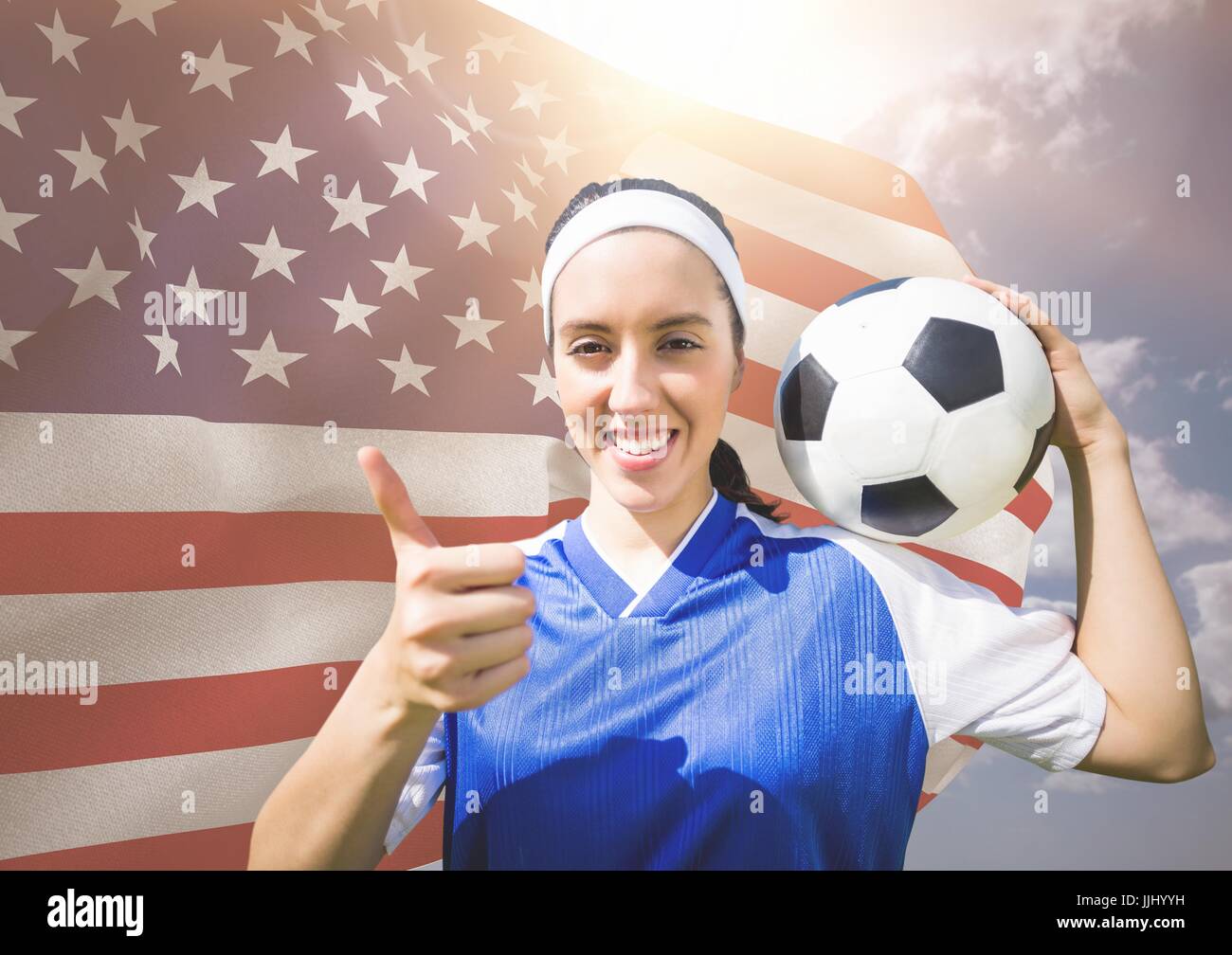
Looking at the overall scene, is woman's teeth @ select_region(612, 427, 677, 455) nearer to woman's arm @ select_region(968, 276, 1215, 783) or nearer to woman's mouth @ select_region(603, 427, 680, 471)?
woman's mouth @ select_region(603, 427, 680, 471)

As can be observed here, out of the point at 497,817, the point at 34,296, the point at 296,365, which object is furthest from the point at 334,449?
the point at 497,817

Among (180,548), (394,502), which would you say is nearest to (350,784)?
(394,502)

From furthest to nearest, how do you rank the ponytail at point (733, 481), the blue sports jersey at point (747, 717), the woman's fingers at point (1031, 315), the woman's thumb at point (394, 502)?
1. the ponytail at point (733, 481)
2. the woman's fingers at point (1031, 315)
3. the blue sports jersey at point (747, 717)
4. the woman's thumb at point (394, 502)

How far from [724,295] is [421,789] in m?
1.14

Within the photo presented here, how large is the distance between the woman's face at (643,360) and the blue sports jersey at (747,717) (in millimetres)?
222

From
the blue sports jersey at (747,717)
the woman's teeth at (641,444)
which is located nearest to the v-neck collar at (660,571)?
the blue sports jersey at (747,717)

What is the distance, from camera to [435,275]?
241 centimetres

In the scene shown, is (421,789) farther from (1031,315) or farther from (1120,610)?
(1031,315)

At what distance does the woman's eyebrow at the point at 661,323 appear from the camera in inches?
54.1

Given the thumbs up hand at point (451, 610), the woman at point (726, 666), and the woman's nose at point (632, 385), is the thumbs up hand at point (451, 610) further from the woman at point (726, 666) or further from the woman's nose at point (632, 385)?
the woman's nose at point (632, 385)

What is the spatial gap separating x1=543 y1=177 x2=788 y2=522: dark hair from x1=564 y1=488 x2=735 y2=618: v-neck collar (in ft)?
0.33

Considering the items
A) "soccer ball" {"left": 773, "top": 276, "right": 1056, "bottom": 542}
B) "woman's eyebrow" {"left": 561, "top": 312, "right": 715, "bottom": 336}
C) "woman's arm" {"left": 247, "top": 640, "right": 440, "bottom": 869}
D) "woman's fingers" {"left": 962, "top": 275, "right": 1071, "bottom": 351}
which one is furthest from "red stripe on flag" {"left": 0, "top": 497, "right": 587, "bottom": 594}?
"woman's fingers" {"left": 962, "top": 275, "right": 1071, "bottom": 351}

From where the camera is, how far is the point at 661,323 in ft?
4.51

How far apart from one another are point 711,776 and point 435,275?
1778 millimetres
